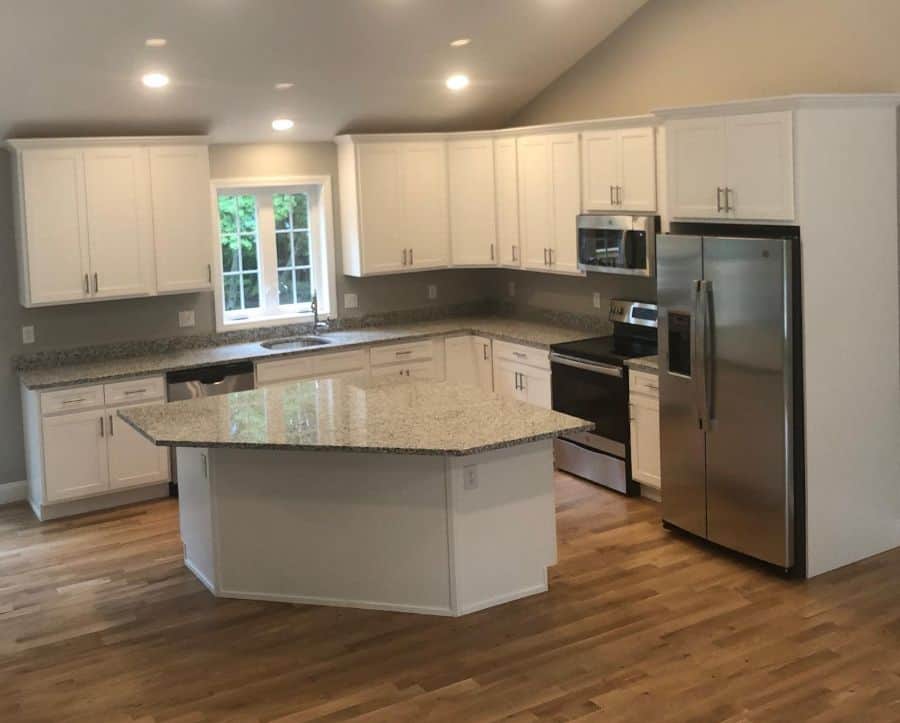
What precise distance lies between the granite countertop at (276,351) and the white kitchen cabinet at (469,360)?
0.24 ft

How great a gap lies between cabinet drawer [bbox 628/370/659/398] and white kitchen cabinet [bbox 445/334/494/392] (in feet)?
5.47

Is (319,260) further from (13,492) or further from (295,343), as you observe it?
(13,492)

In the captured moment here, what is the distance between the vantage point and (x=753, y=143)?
5121 mm

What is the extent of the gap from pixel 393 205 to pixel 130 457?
2610 millimetres

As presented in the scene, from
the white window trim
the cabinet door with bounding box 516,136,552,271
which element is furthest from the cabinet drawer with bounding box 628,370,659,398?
the white window trim

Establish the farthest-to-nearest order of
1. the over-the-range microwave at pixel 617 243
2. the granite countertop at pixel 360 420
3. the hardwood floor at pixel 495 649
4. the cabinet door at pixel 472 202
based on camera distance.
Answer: the cabinet door at pixel 472 202 < the over-the-range microwave at pixel 617 243 < the granite countertop at pixel 360 420 < the hardwood floor at pixel 495 649

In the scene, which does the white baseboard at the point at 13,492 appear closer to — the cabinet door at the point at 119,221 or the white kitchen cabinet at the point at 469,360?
the cabinet door at the point at 119,221

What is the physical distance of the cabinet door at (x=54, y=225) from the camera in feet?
21.6

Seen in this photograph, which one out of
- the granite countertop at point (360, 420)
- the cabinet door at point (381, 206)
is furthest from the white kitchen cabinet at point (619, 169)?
the granite countertop at point (360, 420)

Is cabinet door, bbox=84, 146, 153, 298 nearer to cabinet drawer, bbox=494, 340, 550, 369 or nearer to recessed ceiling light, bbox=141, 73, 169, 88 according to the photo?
recessed ceiling light, bbox=141, 73, 169, 88

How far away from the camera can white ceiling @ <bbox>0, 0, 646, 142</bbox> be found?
5.54 meters

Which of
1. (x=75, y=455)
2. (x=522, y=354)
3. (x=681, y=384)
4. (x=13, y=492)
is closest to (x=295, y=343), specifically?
(x=522, y=354)

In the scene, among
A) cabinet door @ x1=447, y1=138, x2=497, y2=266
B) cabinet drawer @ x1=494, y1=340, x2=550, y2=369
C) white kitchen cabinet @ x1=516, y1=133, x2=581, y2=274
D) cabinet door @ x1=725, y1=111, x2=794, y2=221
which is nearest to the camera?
cabinet door @ x1=725, y1=111, x2=794, y2=221

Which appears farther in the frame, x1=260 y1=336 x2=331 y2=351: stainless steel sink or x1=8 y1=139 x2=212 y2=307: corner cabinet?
x1=260 y1=336 x2=331 y2=351: stainless steel sink
